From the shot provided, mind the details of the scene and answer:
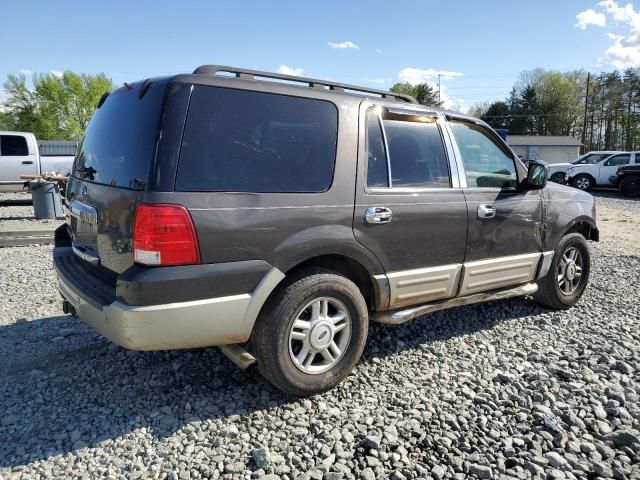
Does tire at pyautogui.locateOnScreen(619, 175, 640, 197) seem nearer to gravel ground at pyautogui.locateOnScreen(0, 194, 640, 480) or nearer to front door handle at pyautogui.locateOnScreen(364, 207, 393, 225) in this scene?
gravel ground at pyautogui.locateOnScreen(0, 194, 640, 480)

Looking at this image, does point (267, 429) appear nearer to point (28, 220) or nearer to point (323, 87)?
point (323, 87)

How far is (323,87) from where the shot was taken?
323cm

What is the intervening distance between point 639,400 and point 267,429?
7.86ft

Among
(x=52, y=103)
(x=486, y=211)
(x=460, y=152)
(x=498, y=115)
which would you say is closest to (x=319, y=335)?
(x=486, y=211)

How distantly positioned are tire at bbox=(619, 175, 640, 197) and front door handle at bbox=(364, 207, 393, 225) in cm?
2051

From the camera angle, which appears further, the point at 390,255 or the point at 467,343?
the point at 467,343

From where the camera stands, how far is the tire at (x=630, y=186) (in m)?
19.4

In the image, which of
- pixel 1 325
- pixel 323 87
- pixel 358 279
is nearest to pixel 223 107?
pixel 323 87

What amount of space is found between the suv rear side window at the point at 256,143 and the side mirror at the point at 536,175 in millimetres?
2045

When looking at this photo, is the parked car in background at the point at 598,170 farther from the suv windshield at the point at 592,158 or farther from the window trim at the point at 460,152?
the window trim at the point at 460,152

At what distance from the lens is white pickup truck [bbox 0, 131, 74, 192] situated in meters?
12.8

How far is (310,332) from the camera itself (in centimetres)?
294

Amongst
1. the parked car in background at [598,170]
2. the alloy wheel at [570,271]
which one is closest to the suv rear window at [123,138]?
the alloy wheel at [570,271]

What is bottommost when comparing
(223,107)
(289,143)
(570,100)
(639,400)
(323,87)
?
(639,400)
